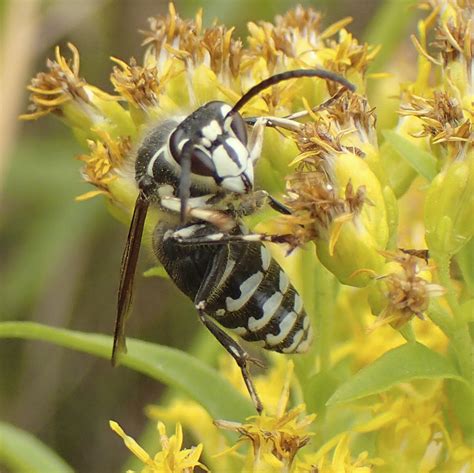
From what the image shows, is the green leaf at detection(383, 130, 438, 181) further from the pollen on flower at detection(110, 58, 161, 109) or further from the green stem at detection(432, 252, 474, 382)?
the pollen on flower at detection(110, 58, 161, 109)

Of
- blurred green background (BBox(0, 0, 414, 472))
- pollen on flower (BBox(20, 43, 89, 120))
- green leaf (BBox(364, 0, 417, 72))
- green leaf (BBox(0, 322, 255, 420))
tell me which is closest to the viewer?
green leaf (BBox(0, 322, 255, 420))

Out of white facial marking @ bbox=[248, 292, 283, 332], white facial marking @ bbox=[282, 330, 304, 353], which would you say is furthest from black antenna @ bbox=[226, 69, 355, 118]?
white facial marking @ bbox=[282, 330, 304, 353]

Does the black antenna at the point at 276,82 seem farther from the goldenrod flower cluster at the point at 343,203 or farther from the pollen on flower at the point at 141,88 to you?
the pollen on flower at the point at 141,88

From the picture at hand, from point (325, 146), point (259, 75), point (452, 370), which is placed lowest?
point (452, 370)

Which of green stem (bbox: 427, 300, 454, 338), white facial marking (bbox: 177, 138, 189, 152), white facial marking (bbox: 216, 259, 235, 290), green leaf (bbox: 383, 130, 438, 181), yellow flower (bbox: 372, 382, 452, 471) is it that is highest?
white facial marking (bbox: 177, 138, 189, 152)

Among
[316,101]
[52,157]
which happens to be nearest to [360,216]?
[316,101]

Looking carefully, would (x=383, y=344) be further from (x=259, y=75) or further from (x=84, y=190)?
(x=84, y=190)

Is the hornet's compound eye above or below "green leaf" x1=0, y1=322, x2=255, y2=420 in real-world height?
above
